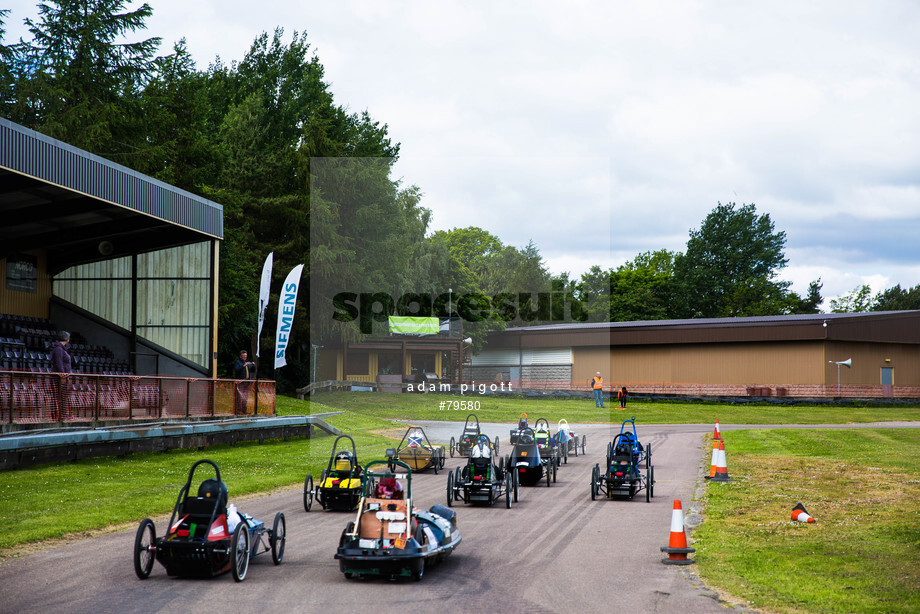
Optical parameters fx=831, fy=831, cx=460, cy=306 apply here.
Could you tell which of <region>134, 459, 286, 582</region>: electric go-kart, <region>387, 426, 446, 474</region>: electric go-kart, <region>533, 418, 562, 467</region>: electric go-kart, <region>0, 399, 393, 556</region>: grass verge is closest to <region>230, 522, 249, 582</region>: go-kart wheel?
<region>134, 459, 286, 582</region>: electric go-kart

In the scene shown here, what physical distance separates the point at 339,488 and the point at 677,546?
5807mm

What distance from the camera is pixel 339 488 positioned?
13.7 meters

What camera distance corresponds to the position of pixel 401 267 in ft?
182

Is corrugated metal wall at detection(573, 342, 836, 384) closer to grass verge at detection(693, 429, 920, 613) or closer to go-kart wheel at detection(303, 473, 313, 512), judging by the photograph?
grass verge at detection(693, 429, 920, 613)

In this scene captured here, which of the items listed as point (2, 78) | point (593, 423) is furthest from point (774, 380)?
point (2, 78)

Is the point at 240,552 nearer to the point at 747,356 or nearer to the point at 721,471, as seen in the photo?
the point at 721,471

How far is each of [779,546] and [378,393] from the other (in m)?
38.3

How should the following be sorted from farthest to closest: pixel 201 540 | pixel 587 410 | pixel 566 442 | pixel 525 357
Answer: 1. pixel 525 357
2. pixel 587 410
3. pixel 566 442
4. pixel 201 540

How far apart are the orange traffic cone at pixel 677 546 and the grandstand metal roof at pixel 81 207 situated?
1652cm

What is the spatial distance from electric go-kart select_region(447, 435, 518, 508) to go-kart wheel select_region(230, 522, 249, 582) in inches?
206

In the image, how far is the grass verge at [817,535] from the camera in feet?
28.3

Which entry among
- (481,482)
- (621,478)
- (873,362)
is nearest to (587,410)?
(873,362)

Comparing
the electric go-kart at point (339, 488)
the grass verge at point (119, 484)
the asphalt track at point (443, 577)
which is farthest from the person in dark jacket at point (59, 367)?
the electric go-kart at point (339, 488)

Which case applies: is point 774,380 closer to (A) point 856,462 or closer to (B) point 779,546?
(A) point 856,462
